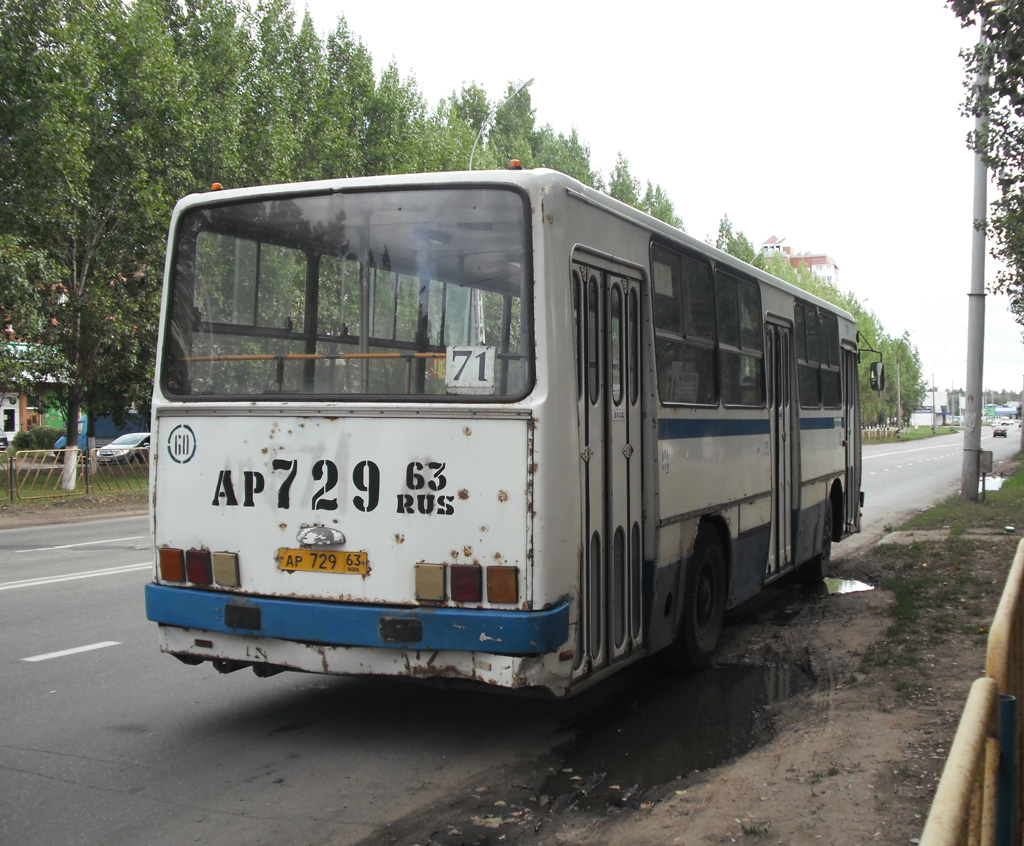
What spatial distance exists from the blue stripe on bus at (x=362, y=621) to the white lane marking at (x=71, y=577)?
5.65 metres

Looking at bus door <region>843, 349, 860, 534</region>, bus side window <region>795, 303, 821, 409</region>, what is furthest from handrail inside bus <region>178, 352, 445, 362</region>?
bus door <region>843, 349, 860, 534</region>

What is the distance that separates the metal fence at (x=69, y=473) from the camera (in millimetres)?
21766

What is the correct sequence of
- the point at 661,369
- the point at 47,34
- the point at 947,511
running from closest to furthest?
1. the point at 661,369
2. the point at 947,511
3. the point at 47,34

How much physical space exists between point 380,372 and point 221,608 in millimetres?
1503

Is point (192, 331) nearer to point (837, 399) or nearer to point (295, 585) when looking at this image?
point (295, 585)

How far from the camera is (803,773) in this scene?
4980 millimetres

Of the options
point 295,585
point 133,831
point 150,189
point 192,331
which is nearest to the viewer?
point 133,831

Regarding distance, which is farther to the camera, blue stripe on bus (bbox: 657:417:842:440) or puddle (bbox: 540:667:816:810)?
blue stripe on bus (bbox: 657:417:842:440)

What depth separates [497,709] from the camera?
20.7 feet

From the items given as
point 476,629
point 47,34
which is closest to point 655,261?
point 476,629

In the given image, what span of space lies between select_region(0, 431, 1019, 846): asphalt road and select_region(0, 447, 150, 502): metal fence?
47.5 ft

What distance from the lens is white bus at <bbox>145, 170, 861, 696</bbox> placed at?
16.8 ft

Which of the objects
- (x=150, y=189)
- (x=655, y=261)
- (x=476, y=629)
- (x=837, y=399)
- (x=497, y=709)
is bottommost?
(x=497, y=709)

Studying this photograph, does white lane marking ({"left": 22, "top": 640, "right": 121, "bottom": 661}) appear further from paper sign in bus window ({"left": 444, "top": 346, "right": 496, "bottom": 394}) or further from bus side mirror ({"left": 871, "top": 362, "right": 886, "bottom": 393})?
bus side mirror ({"left": 871, "top": 362, "right": 886, "bottom": 393})
